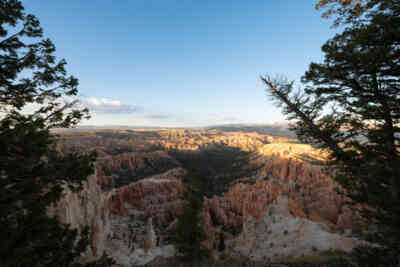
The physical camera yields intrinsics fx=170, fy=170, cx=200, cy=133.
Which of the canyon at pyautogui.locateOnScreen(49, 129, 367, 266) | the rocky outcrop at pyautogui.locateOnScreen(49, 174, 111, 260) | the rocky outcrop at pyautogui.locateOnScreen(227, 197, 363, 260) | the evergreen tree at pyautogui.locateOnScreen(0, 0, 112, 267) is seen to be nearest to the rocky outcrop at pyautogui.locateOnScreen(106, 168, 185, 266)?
the canyon at pyautogui.locateOnScreen(49, 129, 367, 266)

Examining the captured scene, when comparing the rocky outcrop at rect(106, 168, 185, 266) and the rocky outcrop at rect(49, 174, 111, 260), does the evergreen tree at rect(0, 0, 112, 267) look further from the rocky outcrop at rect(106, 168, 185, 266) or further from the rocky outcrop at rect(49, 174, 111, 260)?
the rocky outcrop at rect(106, 168, 185, 266)

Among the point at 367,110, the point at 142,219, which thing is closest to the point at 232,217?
the point at 142,219

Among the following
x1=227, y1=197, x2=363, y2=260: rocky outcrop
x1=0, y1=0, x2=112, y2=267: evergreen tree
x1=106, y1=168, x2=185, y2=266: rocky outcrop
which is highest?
x1=0, y1=0, x2=112, y2=267: evergreen tree

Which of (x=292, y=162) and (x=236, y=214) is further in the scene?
(x=292, y=162)

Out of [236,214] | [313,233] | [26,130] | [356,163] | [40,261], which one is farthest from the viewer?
[236,214]

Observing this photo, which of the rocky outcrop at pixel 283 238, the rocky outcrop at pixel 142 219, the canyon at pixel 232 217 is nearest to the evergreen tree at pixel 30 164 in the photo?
the canyon at pixel 232 217

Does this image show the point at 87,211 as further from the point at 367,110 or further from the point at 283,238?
the point at 283,238

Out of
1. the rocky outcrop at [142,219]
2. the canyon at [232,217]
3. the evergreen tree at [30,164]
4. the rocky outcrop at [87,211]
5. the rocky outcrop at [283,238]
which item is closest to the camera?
the evergreen tree at [30,164]

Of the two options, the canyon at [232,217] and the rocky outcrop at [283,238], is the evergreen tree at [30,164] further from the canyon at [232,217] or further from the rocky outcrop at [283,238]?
the rocky outcrop at [283,238]

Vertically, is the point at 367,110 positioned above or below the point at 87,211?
above

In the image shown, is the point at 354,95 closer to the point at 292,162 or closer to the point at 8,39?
the point at 8,39

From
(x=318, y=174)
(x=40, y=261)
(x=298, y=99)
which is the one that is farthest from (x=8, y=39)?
(x=318, y=174)

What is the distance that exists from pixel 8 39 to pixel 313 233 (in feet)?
79.8

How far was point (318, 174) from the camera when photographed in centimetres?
3725
